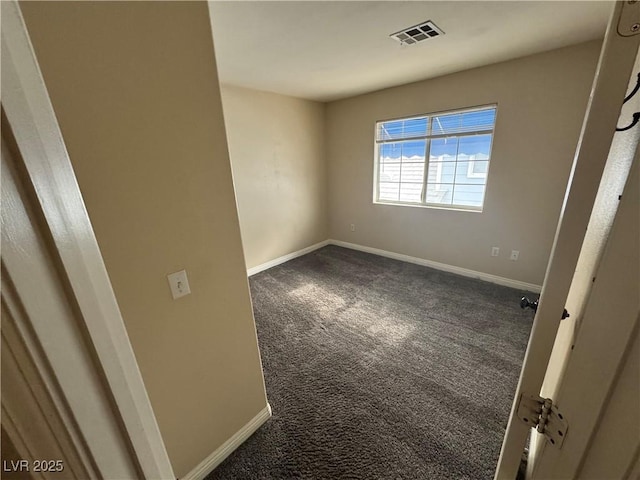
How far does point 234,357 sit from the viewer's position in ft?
4.17

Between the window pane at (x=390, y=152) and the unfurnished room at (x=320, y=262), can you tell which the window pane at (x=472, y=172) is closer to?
the unfurnished room at (x=320, y=262)

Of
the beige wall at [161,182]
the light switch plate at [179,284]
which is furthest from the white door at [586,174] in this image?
the light switch plate at [179,284]

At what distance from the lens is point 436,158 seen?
322 cm

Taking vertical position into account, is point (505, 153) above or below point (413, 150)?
below

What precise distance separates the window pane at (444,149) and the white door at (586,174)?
286 cm

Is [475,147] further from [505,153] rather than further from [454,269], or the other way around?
[454,269]

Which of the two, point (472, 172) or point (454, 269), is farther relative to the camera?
point (454, 269)

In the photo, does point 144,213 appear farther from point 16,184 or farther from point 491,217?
point 491,217

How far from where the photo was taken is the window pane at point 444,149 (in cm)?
305

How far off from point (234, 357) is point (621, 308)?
136cm

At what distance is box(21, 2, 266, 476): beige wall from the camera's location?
2.34 feet

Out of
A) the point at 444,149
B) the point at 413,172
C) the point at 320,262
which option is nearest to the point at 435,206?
the point at 413,172

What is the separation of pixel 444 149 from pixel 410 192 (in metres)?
0.69

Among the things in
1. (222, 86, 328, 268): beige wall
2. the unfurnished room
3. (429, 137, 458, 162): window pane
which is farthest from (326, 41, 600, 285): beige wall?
(222, 86, 328, 268): beige wall
